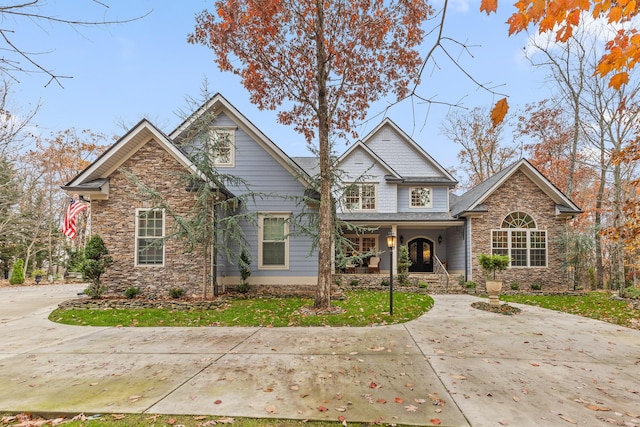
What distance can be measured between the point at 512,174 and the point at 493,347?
1217 cm

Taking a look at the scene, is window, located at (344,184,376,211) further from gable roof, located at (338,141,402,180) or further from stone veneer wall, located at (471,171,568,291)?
stone veneer wall, located at (471,171,568,291)

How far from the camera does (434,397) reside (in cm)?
368

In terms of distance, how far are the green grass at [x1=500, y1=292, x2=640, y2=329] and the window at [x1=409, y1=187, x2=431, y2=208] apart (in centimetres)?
620

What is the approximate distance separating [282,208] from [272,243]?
142cm

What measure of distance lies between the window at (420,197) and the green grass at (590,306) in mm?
6195

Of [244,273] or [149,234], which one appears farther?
[244,273]

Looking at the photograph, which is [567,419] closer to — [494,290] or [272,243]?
[494,290]

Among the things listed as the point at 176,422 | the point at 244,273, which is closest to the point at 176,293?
the point at 244,273

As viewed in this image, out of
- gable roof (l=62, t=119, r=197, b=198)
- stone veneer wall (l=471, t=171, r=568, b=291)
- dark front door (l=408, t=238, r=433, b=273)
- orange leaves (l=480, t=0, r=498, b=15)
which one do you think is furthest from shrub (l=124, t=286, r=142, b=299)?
dark front door (l=408, t=238, r=433, b=273)

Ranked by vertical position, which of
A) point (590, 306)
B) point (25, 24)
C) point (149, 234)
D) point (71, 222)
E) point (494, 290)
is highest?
point (25, 24)

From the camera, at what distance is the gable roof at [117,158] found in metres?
9.80

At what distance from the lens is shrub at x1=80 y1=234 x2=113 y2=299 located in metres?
9.41

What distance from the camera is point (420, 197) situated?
17.6 meters

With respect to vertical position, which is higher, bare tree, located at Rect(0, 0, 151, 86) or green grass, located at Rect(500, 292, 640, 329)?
bare tree, located at Rect(0, 0, 151, 86)
